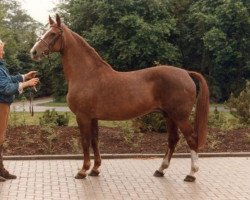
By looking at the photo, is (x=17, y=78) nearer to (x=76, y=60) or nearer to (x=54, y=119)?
(x=76, y=60)

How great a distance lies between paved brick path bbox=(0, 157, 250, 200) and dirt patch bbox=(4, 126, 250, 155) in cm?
77

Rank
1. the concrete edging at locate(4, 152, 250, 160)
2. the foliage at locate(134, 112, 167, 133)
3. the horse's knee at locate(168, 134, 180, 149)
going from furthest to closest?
1. the foliage at locate(134, 112, 167, 133)
2. the concrete edging at locate(4, 152, 250, 160)
3. the horse's knee at locate(168, 134, 180, 149)

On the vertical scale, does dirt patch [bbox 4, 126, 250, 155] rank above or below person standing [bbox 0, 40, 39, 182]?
below

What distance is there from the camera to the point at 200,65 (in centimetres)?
4609

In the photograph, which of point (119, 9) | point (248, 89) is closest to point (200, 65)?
point (119, 9)

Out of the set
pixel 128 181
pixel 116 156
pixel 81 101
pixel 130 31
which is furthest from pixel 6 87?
pixel 130 31

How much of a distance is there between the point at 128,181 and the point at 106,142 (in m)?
3.52

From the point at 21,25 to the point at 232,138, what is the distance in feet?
245

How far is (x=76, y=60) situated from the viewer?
9375 mm

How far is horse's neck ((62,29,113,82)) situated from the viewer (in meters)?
9.33

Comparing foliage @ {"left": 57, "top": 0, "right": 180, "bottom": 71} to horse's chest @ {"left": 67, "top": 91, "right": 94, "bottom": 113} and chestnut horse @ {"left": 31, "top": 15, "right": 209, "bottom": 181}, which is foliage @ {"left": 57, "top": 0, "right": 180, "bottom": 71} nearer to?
chestnut horse @ {"left": 31, "top": 15, "right": 209, "bottom": 181}

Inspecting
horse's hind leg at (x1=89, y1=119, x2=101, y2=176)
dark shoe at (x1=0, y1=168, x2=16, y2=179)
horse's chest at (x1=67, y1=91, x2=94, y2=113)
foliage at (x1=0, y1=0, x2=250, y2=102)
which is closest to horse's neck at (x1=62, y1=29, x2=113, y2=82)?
horse's chest at (x1=67, y1=91, x2=94, y2=113)

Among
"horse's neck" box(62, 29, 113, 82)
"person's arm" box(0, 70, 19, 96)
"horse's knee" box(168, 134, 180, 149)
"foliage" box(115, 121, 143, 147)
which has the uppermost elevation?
"horse's neck" box(62, 29, 113, 82)

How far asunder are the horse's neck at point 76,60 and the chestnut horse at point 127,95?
0.06 ft
